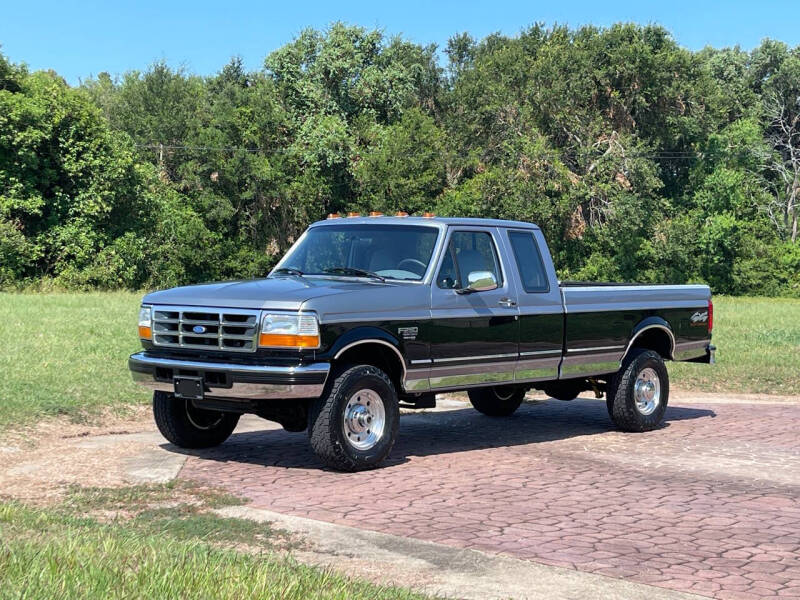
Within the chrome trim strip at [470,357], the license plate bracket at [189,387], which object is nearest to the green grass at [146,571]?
the license plate bracket at [189,387]

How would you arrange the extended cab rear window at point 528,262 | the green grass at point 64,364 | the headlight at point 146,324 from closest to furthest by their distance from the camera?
1. the headlight at point 146,324
2. the extended cab rear window at point 528,262
3. the green grass at point 64,364

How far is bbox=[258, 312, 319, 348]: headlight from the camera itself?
371 inches

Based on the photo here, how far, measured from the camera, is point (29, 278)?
180ft

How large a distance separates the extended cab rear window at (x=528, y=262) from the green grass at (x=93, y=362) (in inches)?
205

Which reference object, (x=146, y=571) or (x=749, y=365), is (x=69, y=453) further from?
(x=749, y=365)

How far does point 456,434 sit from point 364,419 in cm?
282

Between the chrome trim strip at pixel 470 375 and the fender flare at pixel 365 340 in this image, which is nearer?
the fender flare at pixel 365 340

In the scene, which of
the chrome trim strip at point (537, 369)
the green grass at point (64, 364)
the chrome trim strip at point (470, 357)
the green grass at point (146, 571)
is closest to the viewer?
the green grass at point (146, 571)

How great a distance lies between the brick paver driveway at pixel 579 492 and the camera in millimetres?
7109

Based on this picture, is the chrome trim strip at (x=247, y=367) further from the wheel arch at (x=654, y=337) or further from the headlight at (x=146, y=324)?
the wheel arch at (x=654, y=337)

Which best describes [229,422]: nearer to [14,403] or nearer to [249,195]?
[14,403]

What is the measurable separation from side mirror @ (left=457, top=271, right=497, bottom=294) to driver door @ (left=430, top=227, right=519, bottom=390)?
0.16 ft

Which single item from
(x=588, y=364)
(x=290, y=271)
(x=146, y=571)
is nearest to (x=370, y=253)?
(x=290, y=271)

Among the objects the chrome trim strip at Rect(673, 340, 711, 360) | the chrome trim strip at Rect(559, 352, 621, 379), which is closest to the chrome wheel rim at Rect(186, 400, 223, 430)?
the chrome trim strip at Rect(559, 352, 621, 379)
